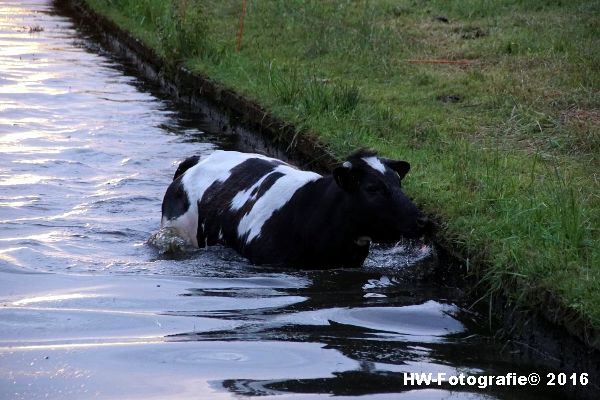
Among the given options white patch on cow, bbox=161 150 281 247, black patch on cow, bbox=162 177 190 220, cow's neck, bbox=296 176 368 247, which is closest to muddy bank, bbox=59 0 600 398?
cow's neck, bbox=296 176 368 247

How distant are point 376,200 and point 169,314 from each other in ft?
5.66

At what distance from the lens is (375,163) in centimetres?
784

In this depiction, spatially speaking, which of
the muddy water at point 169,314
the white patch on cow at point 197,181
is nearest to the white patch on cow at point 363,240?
the muddy water at point 169,314

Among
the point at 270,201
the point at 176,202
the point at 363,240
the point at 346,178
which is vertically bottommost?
the point at 176,202

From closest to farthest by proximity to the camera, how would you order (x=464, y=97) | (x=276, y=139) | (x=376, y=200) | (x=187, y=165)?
(x=376, y=200) → (x=187, y=165) → (x=276, y=139) → (x=464, y=97)

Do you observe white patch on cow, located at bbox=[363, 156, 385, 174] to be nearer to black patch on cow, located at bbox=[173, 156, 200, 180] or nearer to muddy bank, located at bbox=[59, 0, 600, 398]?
muddy bank, located at bbox=[59, 0, 600, 398]

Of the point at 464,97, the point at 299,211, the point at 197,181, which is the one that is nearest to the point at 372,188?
the point at 299,211

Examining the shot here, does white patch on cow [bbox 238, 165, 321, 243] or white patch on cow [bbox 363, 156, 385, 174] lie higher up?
white patch on cow [bbox 363, 156, 385, 174]

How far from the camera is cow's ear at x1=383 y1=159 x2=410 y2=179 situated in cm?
798

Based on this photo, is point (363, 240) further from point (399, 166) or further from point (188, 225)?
point (188, 225)

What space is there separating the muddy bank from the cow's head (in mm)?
464

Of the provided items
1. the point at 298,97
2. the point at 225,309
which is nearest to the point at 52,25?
the point at 298,97

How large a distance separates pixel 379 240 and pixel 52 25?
52.8 ft

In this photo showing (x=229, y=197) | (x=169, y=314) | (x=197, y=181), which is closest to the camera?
(x=169, y=314)
